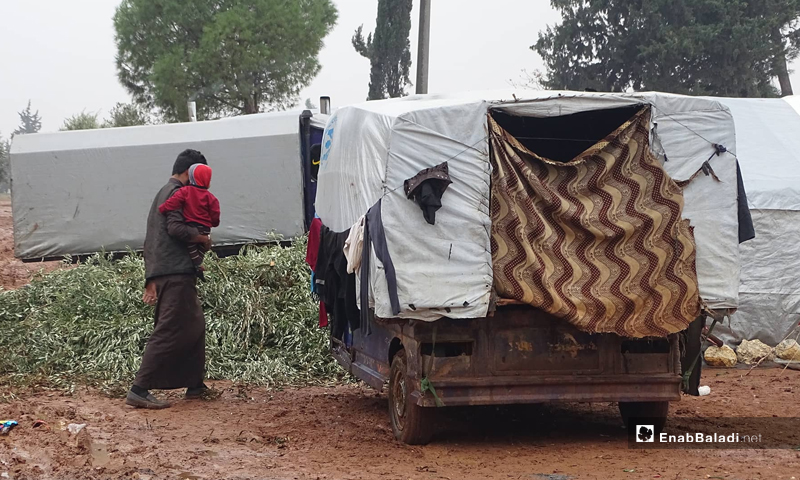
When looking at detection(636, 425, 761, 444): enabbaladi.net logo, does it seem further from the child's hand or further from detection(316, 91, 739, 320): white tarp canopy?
the child's hand

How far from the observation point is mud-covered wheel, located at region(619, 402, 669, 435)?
21.3ft

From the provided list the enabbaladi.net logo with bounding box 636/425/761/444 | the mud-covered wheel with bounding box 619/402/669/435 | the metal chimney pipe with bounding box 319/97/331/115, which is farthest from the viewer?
the metal chimney pipe with bounding box 319/97/331/115

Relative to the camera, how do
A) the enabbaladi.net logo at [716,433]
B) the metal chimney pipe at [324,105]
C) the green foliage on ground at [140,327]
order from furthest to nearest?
the metal chimney pipe at [324,105]
the green foliage on ground at [140,327]
the enabbaladi.net logo at [716,433]

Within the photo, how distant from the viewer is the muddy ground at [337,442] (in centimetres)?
531

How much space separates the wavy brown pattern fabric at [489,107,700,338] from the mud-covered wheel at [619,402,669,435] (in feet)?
2.57

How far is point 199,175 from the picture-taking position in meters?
7.54

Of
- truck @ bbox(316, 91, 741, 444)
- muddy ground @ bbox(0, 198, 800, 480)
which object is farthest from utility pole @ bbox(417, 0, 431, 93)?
truck @ bbox(316, 91, 741, 444)

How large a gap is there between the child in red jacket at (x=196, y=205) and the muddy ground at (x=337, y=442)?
1286mm

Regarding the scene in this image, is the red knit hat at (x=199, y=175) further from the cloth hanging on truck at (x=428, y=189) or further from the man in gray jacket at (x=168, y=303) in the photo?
the cloth hanging on truck at (x=428, y=189)

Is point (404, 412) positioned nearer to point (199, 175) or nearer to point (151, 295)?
point (151, 295)

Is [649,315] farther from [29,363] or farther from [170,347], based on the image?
[29,363]

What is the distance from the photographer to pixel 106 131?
14.0 meters

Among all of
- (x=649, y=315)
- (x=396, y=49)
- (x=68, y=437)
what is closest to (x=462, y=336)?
(x=649, y=315)

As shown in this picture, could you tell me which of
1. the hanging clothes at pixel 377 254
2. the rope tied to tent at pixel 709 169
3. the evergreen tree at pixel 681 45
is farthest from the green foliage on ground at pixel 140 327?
the evergreen tree at pixel 681 45
